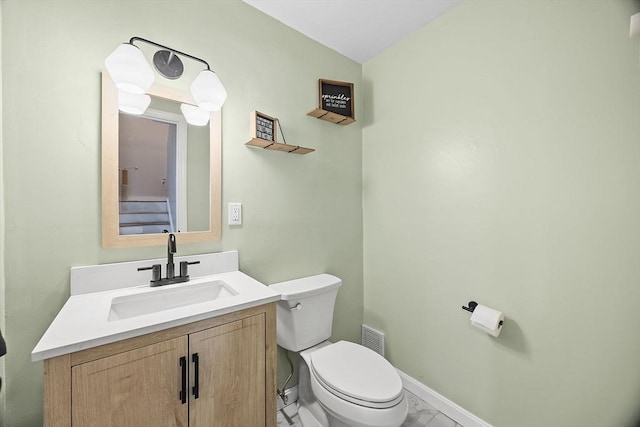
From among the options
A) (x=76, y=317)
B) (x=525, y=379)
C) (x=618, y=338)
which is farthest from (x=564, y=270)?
(x=76, y=317)

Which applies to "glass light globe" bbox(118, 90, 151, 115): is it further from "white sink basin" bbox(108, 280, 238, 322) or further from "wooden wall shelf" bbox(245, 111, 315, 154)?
"white sink basin" bbox(108, 280, 238, 322)

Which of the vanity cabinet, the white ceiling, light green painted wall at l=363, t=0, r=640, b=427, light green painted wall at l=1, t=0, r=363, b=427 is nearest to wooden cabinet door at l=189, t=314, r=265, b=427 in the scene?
the vanity cabinet

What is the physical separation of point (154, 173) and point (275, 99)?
33.2 inches

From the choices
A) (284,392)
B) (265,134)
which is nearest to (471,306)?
(284,392)

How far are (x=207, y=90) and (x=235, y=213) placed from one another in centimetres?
65

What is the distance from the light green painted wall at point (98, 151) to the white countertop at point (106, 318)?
0.18 metres

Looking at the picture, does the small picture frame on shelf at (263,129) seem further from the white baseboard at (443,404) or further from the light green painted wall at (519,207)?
the white baseboard at (443,404)

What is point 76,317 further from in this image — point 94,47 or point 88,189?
point 94,47

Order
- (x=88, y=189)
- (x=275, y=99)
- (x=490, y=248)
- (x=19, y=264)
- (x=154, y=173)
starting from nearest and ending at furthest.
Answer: (x=19, y=264), (x=88, y=189), (x=154, y=173), (x=490, y=248), (x=275, y=99)

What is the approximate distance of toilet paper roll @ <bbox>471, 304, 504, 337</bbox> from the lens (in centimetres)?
128

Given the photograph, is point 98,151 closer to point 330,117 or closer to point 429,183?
point 330,117

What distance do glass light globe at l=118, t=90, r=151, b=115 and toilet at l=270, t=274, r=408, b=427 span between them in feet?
3.78

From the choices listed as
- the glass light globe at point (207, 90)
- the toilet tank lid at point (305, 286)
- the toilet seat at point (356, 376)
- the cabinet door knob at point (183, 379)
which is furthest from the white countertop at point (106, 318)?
the glass light globe at point (207, 90)

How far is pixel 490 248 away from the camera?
1395 millimetres
